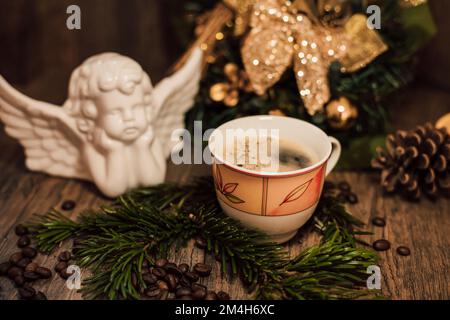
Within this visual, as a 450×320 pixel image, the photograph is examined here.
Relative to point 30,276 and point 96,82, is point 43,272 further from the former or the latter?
point 96,82

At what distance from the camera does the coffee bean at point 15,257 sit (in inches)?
30.2

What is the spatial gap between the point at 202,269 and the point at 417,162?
42 centimetres

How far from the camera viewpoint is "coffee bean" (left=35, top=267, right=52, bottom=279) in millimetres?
745

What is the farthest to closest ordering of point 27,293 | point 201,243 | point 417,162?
point 417,162 → point 201,243 → point 27,293

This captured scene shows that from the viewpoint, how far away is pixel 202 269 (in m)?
0.76

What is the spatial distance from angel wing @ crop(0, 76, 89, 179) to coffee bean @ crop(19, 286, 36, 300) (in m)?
0.28

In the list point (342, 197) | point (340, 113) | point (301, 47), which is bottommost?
point (342, 197)

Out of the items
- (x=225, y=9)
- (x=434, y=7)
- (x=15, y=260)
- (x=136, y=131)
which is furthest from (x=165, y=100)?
(x=434, y=7)

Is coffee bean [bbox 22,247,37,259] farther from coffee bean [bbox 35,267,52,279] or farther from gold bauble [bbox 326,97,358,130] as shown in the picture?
gold bauble [bbox 326,97,358,130]

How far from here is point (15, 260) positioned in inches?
30.2

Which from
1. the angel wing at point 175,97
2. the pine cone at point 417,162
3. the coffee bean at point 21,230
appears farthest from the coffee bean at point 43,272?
the pine cone at point 417,162

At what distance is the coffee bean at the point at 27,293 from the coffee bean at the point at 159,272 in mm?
161

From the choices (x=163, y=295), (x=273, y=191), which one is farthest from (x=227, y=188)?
(x=163, y=295)

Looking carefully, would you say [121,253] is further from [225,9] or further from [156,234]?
[225,9]
